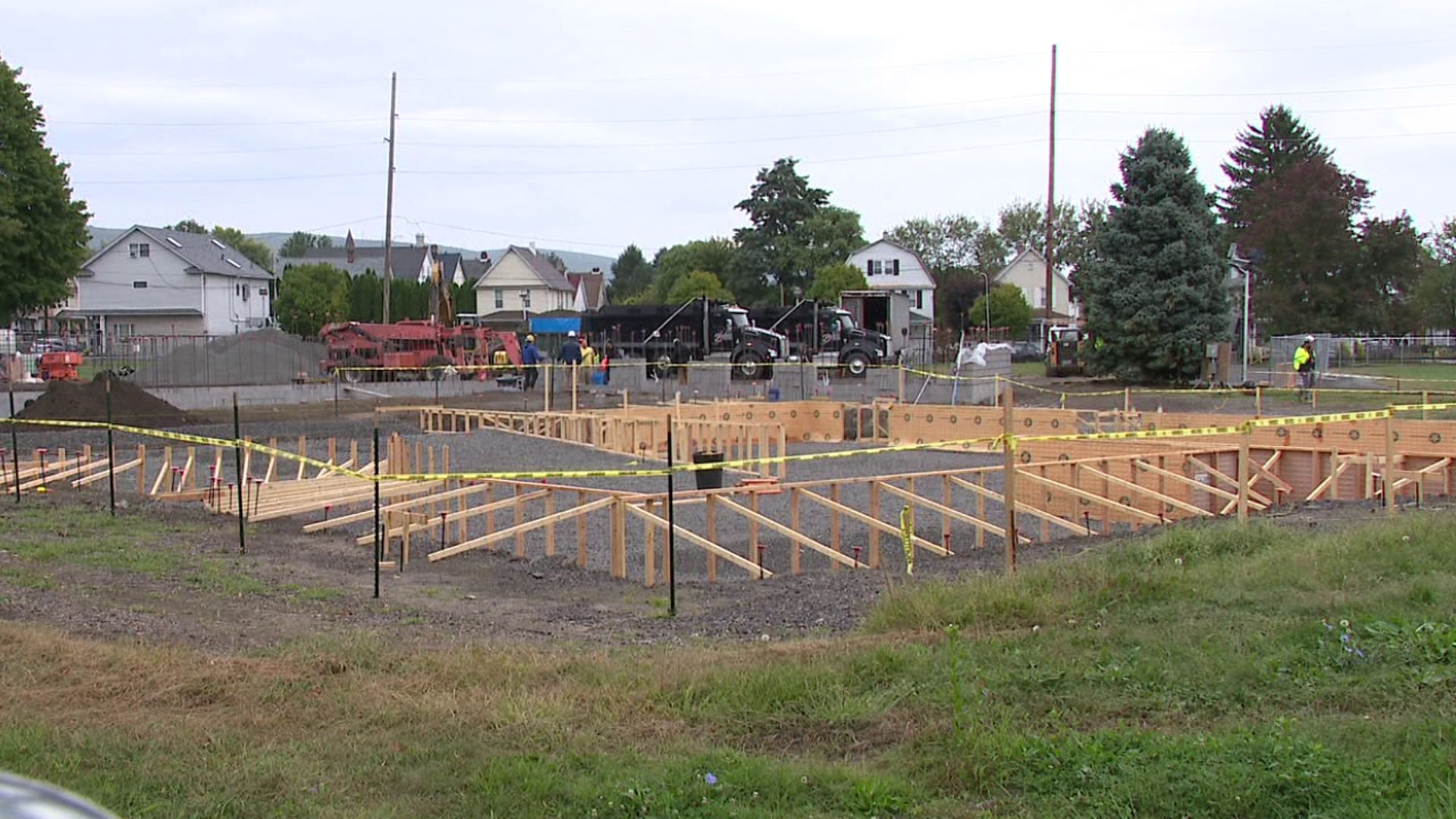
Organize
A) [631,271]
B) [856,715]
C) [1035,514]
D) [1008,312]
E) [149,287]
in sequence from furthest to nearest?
[631,271]
[1008,312]
[149,287]
[1035,514]
[856,715]

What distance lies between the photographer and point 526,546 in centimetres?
1491

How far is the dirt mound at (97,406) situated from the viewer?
28.2m

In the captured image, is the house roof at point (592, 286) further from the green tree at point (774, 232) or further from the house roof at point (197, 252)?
the house roof at point (197, 252)

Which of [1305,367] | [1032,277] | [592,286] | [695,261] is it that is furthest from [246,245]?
[1305,367]

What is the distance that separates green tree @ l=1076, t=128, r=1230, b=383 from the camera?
40250 mm

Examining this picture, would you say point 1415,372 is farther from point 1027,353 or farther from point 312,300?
point 312,300

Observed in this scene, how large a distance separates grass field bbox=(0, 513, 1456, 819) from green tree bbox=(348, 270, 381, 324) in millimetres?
72509

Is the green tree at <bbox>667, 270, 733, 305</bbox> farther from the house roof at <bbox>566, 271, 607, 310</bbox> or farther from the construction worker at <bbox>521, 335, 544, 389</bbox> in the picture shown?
the house roof at <bbox>566, 271, 607, 310</bbox>

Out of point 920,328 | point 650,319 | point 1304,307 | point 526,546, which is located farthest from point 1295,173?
point 526,546

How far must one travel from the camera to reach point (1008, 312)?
88.8 metres

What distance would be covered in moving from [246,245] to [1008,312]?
319 feet

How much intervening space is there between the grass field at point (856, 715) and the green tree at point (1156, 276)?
1311 inches

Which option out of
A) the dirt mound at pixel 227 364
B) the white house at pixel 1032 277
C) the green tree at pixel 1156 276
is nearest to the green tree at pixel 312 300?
the dirt mound at pixel 227 364

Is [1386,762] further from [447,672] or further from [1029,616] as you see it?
[447,672]
